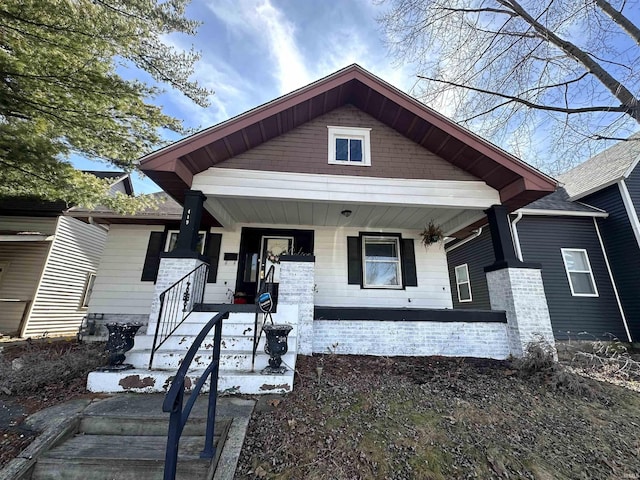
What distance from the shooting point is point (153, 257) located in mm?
7707

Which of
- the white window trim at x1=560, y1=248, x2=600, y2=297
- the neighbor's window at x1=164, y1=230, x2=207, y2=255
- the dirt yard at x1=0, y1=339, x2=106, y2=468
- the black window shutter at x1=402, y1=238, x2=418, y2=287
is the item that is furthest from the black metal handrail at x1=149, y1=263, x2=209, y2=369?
the white window trim at x1=560, y1=248, x2=600, y2=297

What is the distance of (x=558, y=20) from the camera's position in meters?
6.58

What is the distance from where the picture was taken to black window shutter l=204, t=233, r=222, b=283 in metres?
7.34

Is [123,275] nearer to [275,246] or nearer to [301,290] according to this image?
[275,246]

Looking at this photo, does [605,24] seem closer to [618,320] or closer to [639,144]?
[639,144]

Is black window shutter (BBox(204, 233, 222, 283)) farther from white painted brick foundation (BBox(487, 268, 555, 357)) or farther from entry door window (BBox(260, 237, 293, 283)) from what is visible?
white painted brick foundation (BBox(487, 268, 555, 357))

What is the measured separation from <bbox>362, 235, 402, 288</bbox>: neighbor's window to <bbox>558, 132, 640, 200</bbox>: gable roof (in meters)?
6.91

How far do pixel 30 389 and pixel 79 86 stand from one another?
6.84 meters

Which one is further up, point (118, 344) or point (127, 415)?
point (118, 344)

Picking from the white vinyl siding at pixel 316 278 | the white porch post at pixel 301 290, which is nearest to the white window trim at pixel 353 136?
the white vinyl siding at pixel 316 278

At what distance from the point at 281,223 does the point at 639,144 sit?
987 centimetres

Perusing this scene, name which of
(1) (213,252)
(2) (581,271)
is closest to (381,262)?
(1) (213,252)

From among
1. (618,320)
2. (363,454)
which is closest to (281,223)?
(363,454)

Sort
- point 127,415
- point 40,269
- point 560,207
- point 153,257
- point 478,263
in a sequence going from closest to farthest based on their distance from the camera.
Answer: point 127,415
point 153,257
point 560,207
point 40,269
point 478,263
